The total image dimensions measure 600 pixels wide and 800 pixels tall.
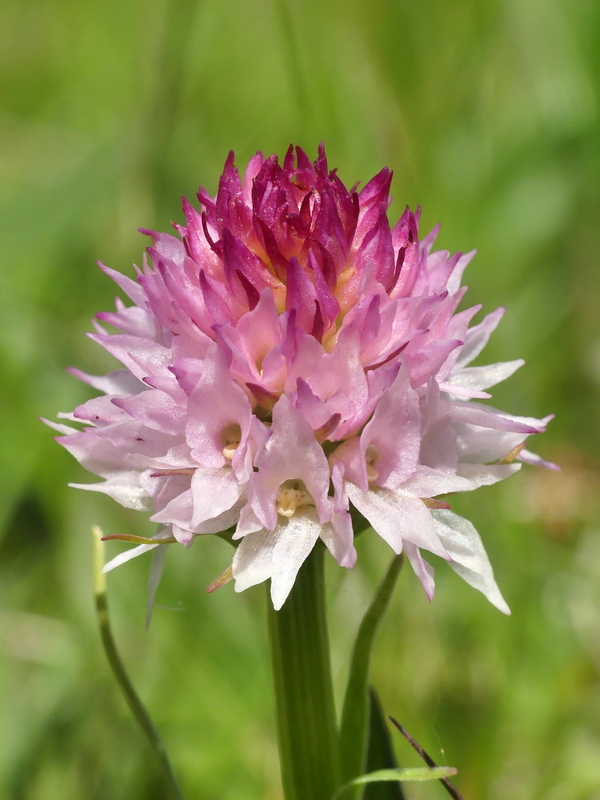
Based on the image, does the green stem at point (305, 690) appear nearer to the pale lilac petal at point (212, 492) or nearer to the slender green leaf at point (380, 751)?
the slender green leaf at point (380, 751)

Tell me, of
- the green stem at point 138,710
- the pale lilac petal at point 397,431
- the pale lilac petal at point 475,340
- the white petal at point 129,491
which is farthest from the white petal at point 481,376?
the green stem at point 138,710

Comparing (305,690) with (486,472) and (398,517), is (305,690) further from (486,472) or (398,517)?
(486,472)

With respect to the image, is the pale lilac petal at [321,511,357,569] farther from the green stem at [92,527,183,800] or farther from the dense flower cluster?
the green stem at [92,527,183,800]

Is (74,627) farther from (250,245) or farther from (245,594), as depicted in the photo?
(250,245)

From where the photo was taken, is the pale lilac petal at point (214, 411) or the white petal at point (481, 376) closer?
the pale lilac petal at point (214, 411)

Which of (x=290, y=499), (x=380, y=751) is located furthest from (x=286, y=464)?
(x=380, y=751)

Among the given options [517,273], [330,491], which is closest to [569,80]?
[517,273]
